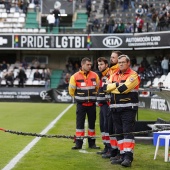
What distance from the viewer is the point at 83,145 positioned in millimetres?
12859

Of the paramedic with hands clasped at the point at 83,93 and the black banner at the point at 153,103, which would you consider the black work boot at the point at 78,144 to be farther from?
the black banner at the point at 153,103

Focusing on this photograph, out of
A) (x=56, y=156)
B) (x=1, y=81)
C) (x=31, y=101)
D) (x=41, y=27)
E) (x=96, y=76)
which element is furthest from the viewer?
(x=41, y=27)

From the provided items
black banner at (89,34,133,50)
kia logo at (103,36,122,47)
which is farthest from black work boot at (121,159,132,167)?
kia logo at (103,36,122,47)

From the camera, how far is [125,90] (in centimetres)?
958

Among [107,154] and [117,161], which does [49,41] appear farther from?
[117,161]

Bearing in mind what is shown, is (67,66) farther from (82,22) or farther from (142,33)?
(142,33)

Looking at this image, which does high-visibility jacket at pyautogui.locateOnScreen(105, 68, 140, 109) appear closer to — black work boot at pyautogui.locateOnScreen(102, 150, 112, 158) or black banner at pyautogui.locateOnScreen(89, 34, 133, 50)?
black work boot at pyautogui.locateOnScreen(102, 150, 112, 158)

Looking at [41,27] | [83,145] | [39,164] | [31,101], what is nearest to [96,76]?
[83,145]

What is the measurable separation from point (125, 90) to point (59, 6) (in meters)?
34.3

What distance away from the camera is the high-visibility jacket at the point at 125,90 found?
31.4ft

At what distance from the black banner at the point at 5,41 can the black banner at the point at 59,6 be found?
17.3ft

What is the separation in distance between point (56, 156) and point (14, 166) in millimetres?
1573

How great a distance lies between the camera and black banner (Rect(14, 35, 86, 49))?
3803 cm

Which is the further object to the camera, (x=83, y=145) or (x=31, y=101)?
(x=31, y=101)
